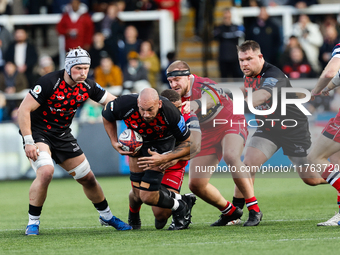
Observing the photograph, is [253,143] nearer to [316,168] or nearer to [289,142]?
[289,142]

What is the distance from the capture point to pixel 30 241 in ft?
21.1

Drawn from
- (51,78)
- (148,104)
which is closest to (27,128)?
(51,78)

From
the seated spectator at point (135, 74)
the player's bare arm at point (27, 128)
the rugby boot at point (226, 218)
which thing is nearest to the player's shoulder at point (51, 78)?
the player's bare arm at point (27, 128)

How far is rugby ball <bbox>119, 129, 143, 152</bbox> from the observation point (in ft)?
21.7

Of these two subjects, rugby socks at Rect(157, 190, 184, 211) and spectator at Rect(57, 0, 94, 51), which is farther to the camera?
spectator at Rect(57, 0, 94, 51)

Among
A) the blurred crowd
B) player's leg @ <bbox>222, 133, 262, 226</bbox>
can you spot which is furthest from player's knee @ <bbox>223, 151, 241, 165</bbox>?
the blurred crowd

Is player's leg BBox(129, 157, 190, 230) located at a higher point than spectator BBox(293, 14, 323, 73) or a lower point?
lower

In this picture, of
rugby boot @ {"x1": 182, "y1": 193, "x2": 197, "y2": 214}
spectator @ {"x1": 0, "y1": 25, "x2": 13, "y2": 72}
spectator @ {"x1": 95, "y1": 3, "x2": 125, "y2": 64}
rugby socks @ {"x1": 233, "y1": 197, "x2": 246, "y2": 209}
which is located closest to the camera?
rugby boot @ {"x1": 182, "y1": 193, "x2": 197, "y2": 214}

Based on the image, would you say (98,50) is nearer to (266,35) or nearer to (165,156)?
(266,35)

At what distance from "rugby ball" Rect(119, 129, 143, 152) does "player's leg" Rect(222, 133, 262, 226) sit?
1168mm

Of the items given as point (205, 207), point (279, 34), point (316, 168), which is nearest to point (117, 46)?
point (279, 34)

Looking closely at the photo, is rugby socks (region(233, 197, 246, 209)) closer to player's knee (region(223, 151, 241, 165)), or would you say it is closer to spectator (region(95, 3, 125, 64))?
player's knee (region(223, 151, 241, 165))

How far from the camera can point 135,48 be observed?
1555 centimetres

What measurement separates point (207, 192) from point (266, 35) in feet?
28.7
